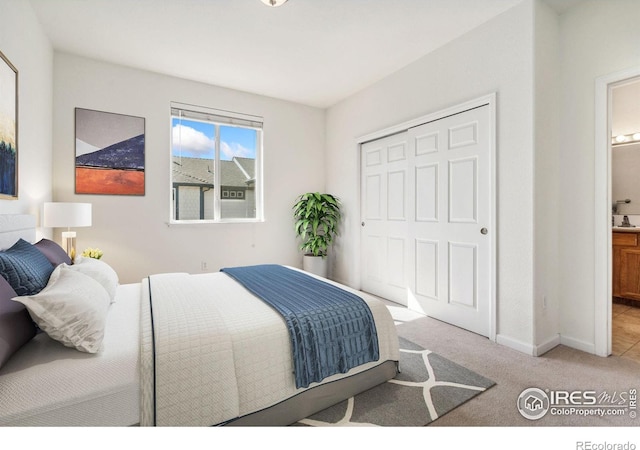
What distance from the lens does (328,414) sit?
1580 millimetres

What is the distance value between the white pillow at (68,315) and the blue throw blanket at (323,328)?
2.75 feet

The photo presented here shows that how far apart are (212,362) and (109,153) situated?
3114 millimetres

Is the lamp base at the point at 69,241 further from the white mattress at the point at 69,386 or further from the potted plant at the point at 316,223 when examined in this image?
the potted plant at the point at 316,223

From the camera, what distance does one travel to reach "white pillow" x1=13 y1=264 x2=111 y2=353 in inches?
46.9

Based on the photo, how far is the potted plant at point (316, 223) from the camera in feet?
14.1

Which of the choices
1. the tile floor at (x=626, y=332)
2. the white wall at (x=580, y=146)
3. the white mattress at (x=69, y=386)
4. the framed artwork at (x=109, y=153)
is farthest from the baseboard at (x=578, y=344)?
the framed artwork at (x=109, y=153)

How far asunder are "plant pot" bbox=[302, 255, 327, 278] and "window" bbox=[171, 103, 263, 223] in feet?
3.10

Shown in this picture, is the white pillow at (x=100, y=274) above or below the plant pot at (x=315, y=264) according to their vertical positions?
above

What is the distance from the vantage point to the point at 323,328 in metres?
1.60

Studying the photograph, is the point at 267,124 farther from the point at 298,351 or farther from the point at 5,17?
the point at 298,351

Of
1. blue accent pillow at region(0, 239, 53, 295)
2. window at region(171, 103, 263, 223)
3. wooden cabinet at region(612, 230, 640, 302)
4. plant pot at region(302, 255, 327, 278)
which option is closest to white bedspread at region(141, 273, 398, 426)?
blue accent pillow at region(0, 239, 53, 295)

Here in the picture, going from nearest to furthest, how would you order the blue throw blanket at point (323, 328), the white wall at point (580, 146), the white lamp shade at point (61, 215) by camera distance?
the blue throw blanket at point (323, 328) < the white wall at point (580, 146) < the white lamp shade at point (61, 215)

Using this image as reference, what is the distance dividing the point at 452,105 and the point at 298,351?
2.62 meters

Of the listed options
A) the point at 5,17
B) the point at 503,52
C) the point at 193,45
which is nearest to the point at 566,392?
the point at 503,52
